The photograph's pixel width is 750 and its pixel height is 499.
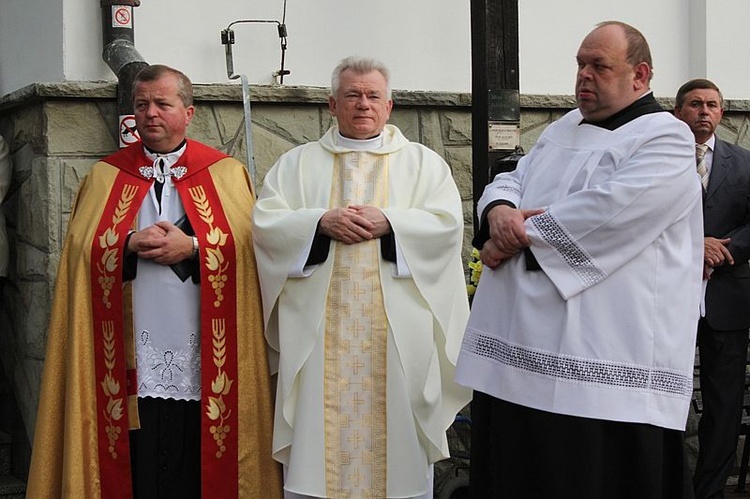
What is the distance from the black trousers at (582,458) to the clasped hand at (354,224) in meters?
0.95

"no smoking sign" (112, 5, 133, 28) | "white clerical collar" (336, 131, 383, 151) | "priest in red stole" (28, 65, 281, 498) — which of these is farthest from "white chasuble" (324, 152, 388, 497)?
"no smoking sign" (112, 5, 133, 28)

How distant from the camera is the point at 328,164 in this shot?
5.32m

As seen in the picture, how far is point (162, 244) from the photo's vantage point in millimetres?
4961

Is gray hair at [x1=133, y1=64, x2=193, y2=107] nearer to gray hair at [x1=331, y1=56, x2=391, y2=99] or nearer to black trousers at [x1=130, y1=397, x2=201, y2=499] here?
gray hair at [x1=331, y1=56, x2=391, y2=99]

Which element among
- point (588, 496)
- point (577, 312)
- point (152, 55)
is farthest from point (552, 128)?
point (152, 55)

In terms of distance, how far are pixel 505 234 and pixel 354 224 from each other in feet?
2.81

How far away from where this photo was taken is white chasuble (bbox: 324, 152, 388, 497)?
5074 mm

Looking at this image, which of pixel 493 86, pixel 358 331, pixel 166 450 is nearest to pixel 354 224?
pixel 358 331

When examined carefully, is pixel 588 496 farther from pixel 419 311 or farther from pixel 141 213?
pixel 141 213

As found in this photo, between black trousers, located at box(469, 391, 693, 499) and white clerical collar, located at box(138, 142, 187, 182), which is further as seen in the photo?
white clerical collar, located at box(138, 142, 187, 182)

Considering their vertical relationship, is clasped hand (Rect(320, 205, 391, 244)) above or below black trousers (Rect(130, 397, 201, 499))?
above

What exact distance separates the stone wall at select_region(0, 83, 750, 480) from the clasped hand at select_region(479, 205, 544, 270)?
2.30m

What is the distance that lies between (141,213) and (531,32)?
9.84ft

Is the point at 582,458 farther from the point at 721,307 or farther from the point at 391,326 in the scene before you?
the point at 721,307
